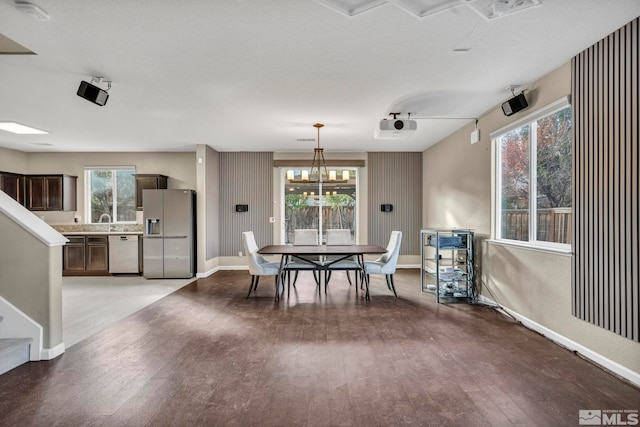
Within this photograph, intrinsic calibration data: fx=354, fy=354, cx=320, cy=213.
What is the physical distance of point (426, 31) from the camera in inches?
99.6

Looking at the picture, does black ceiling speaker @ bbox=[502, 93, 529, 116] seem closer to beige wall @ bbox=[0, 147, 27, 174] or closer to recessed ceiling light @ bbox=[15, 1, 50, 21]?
recessed ceiling light @ bbox=[15, 1, 50, 21]

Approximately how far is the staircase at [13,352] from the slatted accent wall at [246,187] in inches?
184

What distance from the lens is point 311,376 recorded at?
252 centimetres

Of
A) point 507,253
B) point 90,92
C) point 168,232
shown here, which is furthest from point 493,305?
point 168,232

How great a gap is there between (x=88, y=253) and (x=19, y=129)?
2.49 meters

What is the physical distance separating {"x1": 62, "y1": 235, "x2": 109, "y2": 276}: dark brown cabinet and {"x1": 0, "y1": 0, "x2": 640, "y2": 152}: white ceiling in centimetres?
241

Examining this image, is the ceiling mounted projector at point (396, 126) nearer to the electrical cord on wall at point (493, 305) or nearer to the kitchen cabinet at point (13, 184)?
the electrical cord on wall at point (493, 305)

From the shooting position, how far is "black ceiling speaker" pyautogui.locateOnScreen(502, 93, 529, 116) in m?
3.60

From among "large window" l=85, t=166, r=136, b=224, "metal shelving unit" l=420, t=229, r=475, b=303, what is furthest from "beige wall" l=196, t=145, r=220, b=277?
"metal shelving unit" l=420, t=229, r=475, b=303

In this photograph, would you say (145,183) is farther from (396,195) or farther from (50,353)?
(396,195)

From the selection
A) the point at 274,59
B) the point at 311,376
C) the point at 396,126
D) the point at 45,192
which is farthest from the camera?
the point at 45,192

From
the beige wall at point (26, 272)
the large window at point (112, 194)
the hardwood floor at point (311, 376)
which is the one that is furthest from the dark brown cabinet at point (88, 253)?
the beige wall at point (26, 272)

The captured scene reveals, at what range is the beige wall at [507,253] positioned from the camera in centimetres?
289

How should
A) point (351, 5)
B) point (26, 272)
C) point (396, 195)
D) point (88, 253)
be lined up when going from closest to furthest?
point (351, 5)
point (26, 272)
point (88, 253)
point (396, 195)
